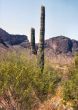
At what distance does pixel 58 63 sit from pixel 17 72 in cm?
1246

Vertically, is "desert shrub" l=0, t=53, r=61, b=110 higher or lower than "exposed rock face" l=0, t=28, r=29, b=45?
higher

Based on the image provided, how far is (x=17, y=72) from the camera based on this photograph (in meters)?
16.8

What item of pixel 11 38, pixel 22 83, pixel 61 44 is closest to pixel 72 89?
pixel 22 83

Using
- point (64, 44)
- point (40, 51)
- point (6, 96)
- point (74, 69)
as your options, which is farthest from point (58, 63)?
point (64, 44)

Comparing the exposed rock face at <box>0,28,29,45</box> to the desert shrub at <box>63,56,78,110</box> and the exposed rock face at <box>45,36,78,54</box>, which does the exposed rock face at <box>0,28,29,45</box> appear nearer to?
the exposed rock face at <box>45,36,78,54</box>

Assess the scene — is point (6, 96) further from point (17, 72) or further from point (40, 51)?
point (40, 51)

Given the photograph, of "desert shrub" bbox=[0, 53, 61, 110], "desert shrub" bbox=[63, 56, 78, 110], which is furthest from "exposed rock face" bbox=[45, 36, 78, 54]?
"desert shrub" bbox=[0, 53, 61, 110]

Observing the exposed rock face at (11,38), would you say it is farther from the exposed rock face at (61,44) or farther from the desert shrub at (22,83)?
the desert shrub at (22,83)

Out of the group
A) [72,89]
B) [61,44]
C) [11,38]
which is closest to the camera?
[72,89]

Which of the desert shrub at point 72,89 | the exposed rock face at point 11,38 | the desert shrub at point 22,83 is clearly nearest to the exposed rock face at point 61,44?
the exposed rock face at point 11,38

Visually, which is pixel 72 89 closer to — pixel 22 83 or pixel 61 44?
pixel 22 83

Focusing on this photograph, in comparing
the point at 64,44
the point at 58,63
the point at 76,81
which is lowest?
the point at 64,44

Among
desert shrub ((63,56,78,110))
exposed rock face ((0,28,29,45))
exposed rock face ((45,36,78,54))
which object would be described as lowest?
exposed rock face ((45,36,78,54))

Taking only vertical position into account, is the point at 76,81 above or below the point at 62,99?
above
